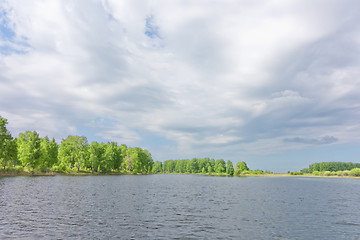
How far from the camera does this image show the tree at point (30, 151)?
11388 cm

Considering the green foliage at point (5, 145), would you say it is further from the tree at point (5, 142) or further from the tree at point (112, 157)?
the tree at point (112, 157)

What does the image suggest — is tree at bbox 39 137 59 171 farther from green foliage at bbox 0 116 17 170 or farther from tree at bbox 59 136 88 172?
green foliage at bbox 0 116 17 170

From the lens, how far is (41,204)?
127 feet

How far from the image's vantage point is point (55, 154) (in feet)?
486

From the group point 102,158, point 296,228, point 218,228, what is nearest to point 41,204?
point 218,228

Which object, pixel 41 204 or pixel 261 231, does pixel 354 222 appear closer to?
pixel 261 231

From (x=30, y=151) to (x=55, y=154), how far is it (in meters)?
35.0

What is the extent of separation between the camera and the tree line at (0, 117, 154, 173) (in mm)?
113812

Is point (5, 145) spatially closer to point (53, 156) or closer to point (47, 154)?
point (47, 154)

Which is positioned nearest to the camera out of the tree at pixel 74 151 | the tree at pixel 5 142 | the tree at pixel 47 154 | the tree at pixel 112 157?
the tree at pixel 5 142

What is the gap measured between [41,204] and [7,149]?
95.9m

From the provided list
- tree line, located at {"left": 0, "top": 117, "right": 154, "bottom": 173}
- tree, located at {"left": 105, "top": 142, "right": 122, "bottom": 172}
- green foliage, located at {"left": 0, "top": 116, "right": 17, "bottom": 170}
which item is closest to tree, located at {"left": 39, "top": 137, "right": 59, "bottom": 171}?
tree line, located at {"left": 0, "top": 117, "right": 154, "bottom": 173}

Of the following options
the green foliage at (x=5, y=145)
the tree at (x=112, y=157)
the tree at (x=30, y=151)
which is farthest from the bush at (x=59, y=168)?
the tree at (x=112, y=157)

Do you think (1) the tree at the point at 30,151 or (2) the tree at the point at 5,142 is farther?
(1) the tree at the point at 30,151
